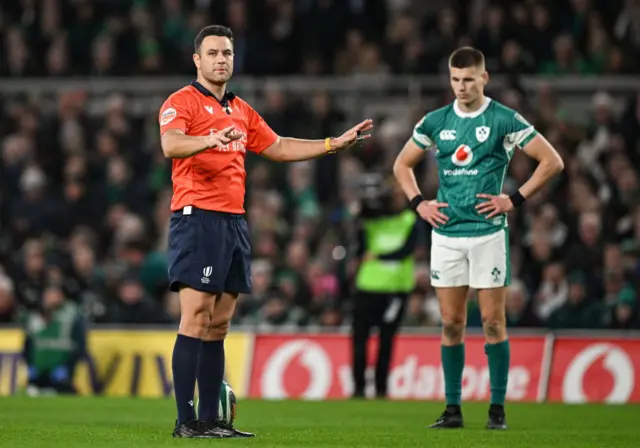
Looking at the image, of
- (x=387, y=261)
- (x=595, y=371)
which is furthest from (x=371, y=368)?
(x=595, y=371)

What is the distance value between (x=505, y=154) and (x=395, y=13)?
1190 cm

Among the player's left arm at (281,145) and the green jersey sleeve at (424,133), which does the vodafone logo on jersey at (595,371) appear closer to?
the green jersey sleeve at (424,133)

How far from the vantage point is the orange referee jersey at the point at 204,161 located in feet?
26.8

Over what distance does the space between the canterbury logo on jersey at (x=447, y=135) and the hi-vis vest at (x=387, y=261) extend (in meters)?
4.38

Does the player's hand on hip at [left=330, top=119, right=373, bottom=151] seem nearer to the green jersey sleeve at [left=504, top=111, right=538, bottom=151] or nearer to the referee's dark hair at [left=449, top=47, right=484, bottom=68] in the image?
the referee's dark hair at [left=449, top=47, right=484, bottom=68]

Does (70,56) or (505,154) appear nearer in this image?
(505,154)

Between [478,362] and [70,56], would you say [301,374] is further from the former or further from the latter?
[70,56]

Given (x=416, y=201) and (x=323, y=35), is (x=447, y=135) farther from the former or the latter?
(x=323, y=35)

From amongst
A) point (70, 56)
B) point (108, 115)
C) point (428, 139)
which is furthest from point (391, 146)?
point (428, 139)

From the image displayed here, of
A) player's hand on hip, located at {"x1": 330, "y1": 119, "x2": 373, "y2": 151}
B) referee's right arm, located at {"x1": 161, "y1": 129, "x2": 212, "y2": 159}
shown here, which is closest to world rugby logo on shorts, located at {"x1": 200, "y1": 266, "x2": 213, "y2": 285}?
referee's right arm, located at {"x1": 161, "y1": 129, "x2": 212, "y2": 159}

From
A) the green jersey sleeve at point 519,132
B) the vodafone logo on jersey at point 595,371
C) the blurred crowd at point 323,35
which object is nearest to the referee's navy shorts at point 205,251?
the green jersey sleeve at point 519,132

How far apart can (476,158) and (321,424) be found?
220cm

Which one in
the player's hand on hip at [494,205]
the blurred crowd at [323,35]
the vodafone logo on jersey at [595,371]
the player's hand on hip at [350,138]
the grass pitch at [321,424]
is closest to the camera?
the grass pitch at [321,424]

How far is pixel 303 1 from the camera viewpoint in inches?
842
